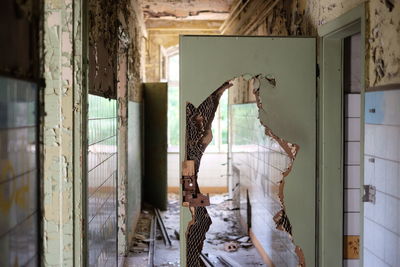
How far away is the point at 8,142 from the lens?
164 cm

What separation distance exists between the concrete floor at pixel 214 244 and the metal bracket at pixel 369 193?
8.28ft

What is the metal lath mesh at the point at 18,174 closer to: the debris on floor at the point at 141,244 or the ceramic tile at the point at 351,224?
the ceramic tile at the point at 351,224

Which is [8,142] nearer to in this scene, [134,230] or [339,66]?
[339,66]

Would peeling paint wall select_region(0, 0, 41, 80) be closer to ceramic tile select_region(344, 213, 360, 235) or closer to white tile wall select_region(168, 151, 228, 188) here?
ceramic tile select_region(344, 213, 360, 235)

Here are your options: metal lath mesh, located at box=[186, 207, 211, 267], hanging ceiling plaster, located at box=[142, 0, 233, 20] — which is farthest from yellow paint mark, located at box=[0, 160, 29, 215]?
hanging ceiling plaster, located at box=[142, 0, 233, 20]

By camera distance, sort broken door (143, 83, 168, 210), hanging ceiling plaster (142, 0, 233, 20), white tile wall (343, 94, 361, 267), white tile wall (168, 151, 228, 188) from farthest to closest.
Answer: white tile wall (168, 151, 228, 188) → broken door (143, 83, 168, 210) → hanging ceiling plaster (142, 0, 233, 20) → white tile wall (343, 94, 361, 267)

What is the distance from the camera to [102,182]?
3.24m

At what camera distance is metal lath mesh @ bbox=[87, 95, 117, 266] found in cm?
276

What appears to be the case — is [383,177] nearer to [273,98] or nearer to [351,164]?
[351,164]

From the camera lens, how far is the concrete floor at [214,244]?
5090 millimetres

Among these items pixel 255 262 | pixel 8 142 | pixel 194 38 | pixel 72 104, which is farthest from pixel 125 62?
pixel 8 142

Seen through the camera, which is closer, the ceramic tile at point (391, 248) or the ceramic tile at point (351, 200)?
the ceramic tile at point (391, 248)

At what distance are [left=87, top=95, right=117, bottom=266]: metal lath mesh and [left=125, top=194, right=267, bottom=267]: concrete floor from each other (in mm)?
1204

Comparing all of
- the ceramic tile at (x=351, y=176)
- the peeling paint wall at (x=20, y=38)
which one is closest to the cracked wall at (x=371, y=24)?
the ceramic tile at (x=351, y=176)
